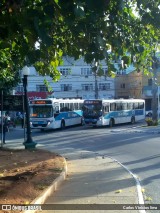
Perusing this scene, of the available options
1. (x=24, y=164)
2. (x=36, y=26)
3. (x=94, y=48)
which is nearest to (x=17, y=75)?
(x=24, y=164)

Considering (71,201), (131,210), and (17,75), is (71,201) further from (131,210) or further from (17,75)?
(17,75)

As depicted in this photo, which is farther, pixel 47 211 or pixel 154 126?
pixel 154 126

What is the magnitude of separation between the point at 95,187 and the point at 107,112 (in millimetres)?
29066

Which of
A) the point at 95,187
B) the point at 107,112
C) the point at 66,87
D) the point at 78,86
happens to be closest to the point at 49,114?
the point at 107,112

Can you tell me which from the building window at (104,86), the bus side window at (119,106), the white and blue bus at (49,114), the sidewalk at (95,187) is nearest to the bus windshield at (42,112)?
the white and blue bus at (49,114)

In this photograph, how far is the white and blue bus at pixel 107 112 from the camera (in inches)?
1501

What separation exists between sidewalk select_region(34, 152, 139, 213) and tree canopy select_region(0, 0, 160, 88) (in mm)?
2862

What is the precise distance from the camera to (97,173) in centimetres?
1228

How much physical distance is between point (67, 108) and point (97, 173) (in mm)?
26181

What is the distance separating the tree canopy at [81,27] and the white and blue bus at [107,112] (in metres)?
27.9

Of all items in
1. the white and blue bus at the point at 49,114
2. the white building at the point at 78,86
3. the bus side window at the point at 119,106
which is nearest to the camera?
the white and blue bus at the point at 49,114

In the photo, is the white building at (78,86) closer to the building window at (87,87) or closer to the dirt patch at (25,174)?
the building window at (87,87)

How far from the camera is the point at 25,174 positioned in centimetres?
1139

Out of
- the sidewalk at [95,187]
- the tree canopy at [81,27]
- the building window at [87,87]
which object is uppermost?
the building window at [87,87]
